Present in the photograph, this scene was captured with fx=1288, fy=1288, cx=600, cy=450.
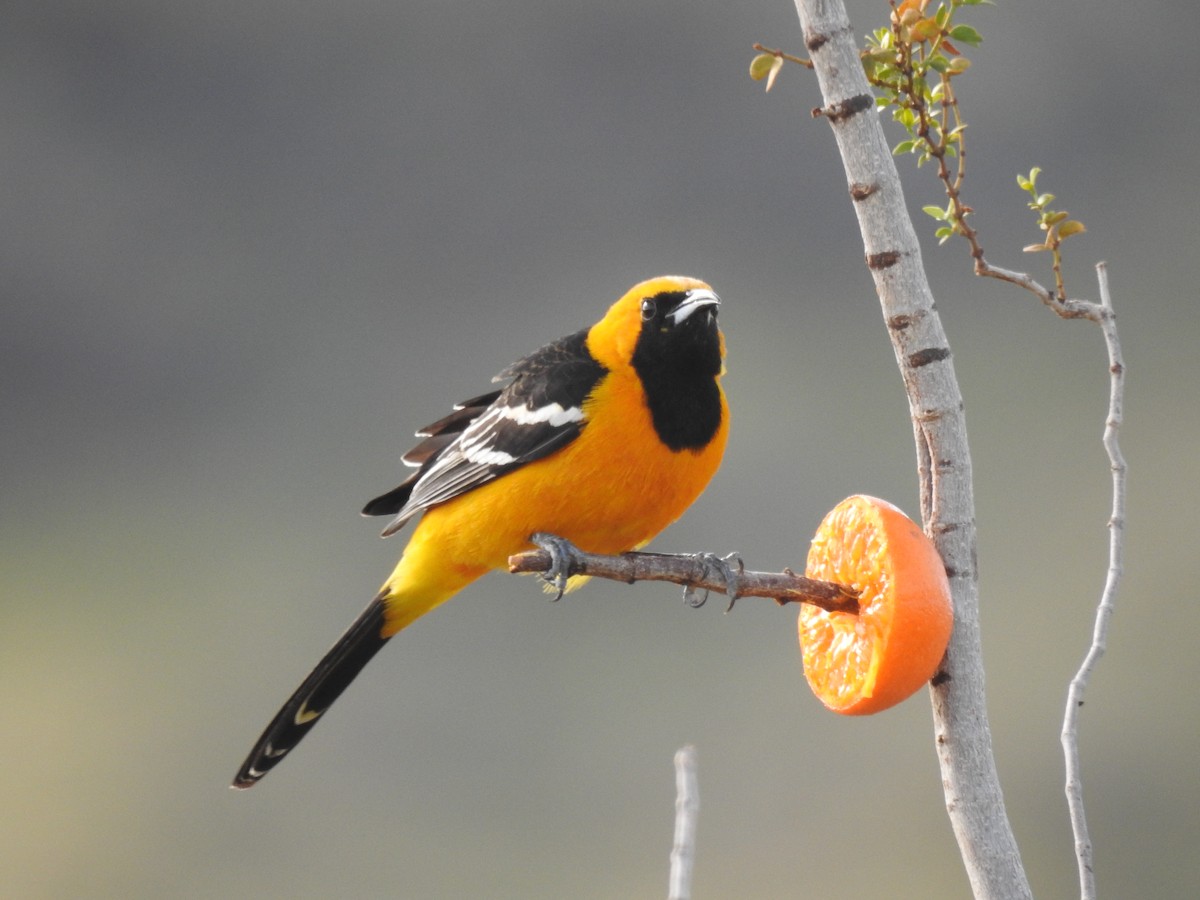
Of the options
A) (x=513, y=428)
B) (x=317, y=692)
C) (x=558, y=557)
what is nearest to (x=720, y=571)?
(x=558, y=557)

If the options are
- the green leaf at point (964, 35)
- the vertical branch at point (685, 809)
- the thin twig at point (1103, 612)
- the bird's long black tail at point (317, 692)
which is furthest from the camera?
the bird's long black tail at point (317, 692)

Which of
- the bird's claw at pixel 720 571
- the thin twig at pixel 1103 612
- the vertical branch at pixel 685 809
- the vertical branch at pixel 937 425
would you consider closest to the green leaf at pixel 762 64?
the vertical branch at pixel 937 425

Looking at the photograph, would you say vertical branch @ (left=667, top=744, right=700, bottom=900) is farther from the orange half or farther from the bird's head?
the bird's head

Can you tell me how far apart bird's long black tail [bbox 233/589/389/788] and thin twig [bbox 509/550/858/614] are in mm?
957

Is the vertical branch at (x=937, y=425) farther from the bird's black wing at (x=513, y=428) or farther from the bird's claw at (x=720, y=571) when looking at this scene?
the bird's black wing at (x=513, y=428)

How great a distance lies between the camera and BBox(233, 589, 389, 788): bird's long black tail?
2.18m

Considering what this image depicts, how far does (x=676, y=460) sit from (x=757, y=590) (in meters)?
0.66

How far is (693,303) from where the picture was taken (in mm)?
1937

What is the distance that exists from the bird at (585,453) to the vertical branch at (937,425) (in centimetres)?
68

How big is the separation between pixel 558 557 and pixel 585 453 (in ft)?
1.12

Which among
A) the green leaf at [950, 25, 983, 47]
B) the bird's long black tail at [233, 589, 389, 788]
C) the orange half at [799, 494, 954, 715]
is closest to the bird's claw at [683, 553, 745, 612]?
the orange half at [799, 494, 954, 715]

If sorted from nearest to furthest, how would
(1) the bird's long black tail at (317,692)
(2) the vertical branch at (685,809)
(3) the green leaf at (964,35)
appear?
(2) the vertical branch at (685,809) < (3) the green leaf at (964,35) < (1) the bird's long black tail at (317,692)

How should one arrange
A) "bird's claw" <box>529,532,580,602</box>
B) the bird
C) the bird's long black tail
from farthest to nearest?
1. the bird's long black tail
2. the bird
3. "bird's claw" <box>529,532,580,602</box>

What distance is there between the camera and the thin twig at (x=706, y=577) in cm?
126
